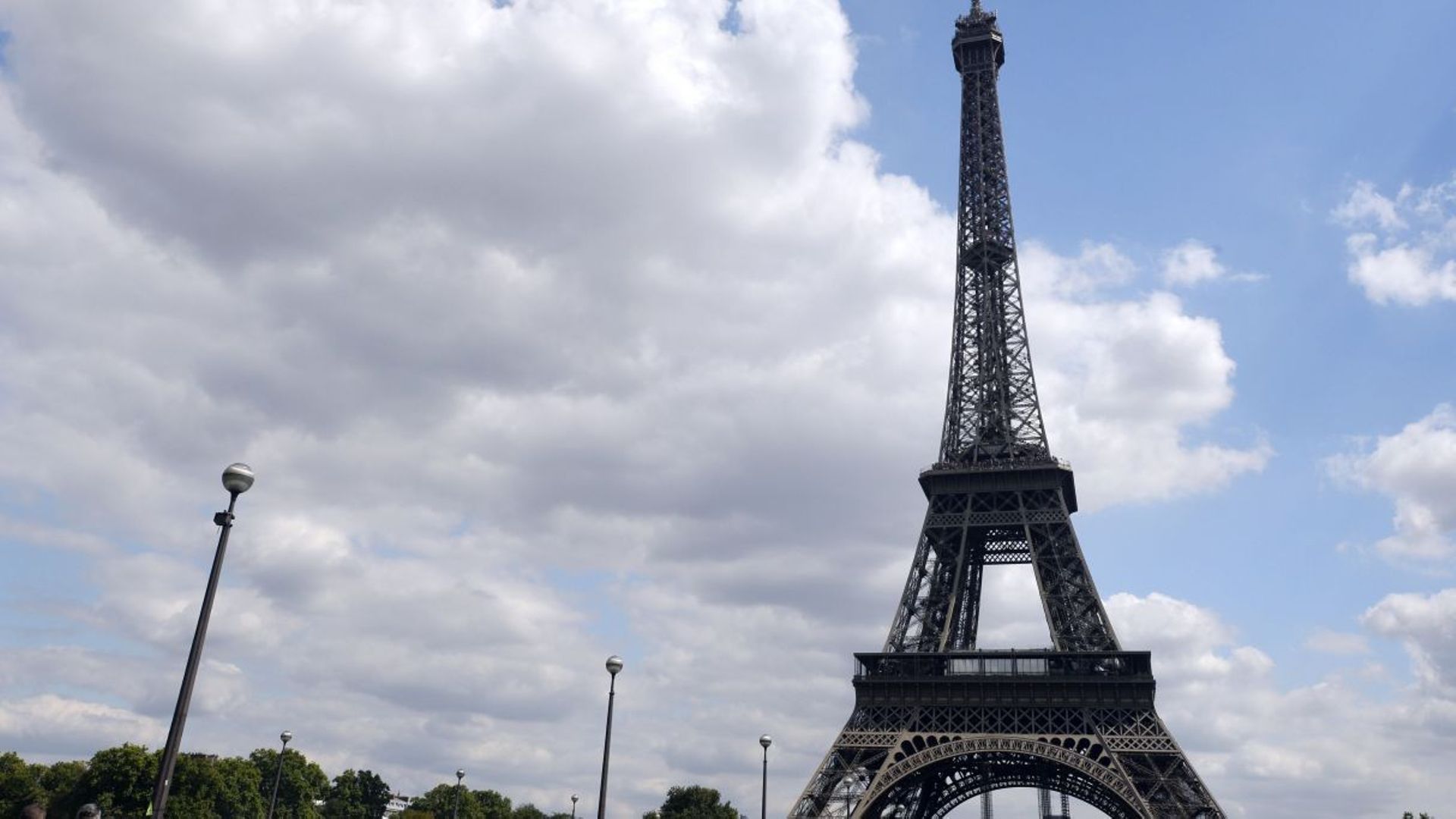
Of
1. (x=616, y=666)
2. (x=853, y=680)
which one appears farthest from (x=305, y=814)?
(x=616, y=666)

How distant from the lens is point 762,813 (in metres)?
53.1

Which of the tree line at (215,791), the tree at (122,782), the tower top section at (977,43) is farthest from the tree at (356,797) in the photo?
the tower top section at (977,43)

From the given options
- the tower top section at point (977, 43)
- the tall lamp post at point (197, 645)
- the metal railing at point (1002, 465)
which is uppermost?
the tower top section at point (977, 43)

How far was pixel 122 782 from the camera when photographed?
90750mm

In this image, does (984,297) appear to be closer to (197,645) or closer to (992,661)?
(992,661)

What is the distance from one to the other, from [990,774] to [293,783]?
83407 mm

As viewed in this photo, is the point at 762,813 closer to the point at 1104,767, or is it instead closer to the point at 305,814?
the point at 1104,767

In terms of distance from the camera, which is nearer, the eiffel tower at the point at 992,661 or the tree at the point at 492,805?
the eiffel tower at the point at 992,661

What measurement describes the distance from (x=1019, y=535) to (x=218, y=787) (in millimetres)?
78711

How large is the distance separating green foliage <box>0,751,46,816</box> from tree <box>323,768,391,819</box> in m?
32.2

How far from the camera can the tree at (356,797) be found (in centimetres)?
13275

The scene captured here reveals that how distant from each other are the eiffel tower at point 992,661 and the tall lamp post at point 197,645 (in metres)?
51.2

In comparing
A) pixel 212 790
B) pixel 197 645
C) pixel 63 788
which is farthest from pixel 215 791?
pixel 197 645

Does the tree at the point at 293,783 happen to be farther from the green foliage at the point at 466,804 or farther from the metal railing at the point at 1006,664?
the metal railing at the point at 1006,664
